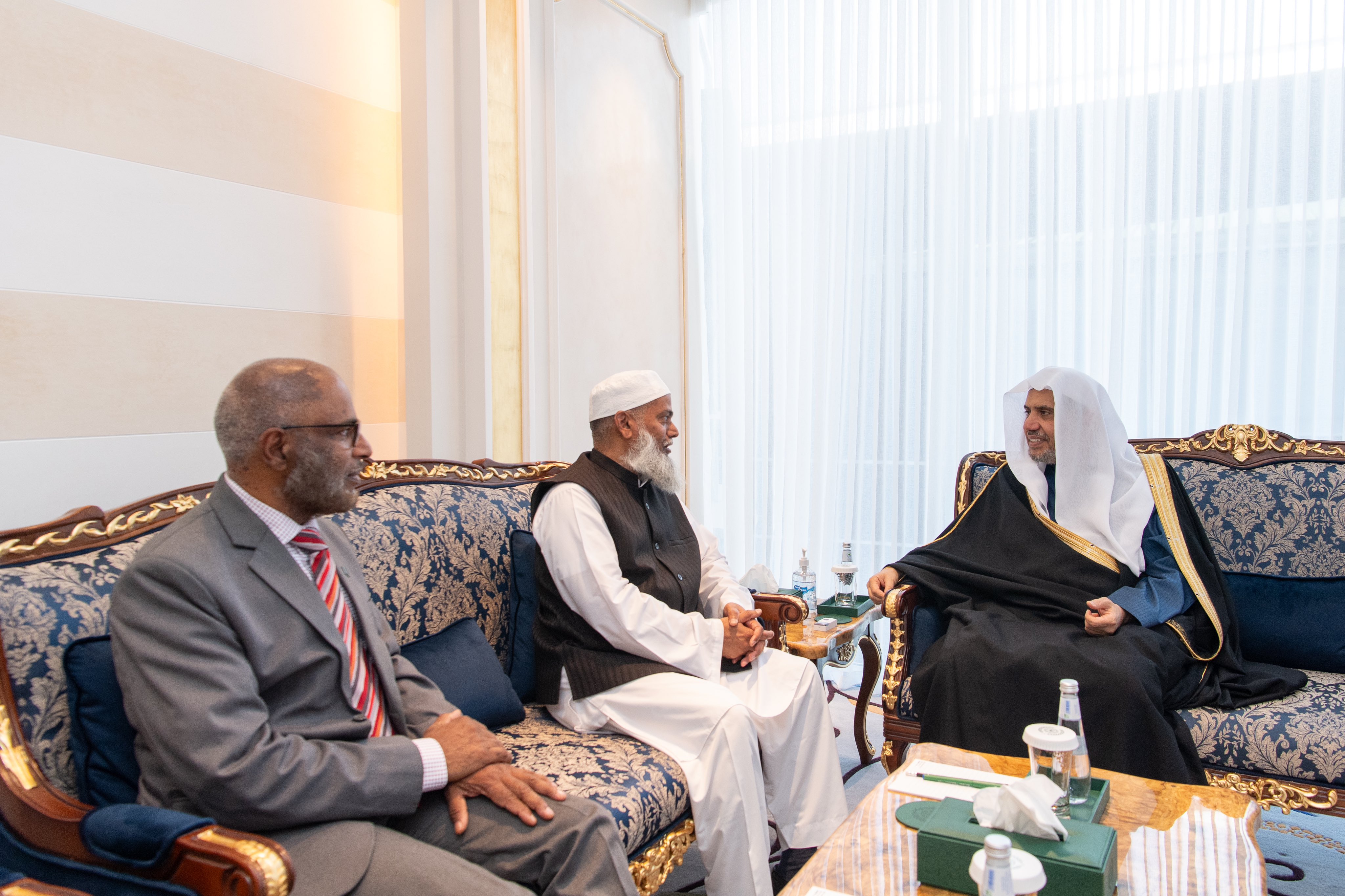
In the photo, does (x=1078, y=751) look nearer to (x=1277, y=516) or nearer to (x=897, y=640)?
(x=897, y=640)

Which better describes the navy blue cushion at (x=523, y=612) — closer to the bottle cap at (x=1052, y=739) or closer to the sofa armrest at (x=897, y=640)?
the sofa armrest at (x=897, y=640)

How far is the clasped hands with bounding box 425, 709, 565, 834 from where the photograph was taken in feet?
5.77

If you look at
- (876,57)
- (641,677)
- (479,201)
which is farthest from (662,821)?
(876,57)

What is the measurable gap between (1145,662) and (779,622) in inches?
41.1

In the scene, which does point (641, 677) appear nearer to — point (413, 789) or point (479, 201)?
point (413, 789)

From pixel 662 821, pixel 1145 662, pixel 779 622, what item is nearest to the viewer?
pixel 662 821

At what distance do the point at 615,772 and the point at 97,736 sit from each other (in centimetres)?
102

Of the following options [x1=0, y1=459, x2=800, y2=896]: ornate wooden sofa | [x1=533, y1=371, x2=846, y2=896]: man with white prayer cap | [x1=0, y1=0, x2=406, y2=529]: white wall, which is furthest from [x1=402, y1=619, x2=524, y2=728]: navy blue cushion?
[x1=0, y1=0, x2=406, y2=529]: white wall

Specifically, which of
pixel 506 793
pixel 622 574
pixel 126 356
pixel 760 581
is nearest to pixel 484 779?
pixel 506 793

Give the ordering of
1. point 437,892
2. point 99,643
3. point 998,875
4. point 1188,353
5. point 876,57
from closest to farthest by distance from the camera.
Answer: point 998,875
point 437,892
point 99,643
point 1188,353
point 876,57

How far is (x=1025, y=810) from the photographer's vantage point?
5.04 ft

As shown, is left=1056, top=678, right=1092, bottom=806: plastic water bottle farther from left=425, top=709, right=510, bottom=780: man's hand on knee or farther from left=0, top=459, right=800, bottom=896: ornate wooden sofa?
left=425, top=709, right=510, bottom=780: man's hand on knee

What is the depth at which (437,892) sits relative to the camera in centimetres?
154

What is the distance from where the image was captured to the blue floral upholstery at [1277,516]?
2.93 meters
